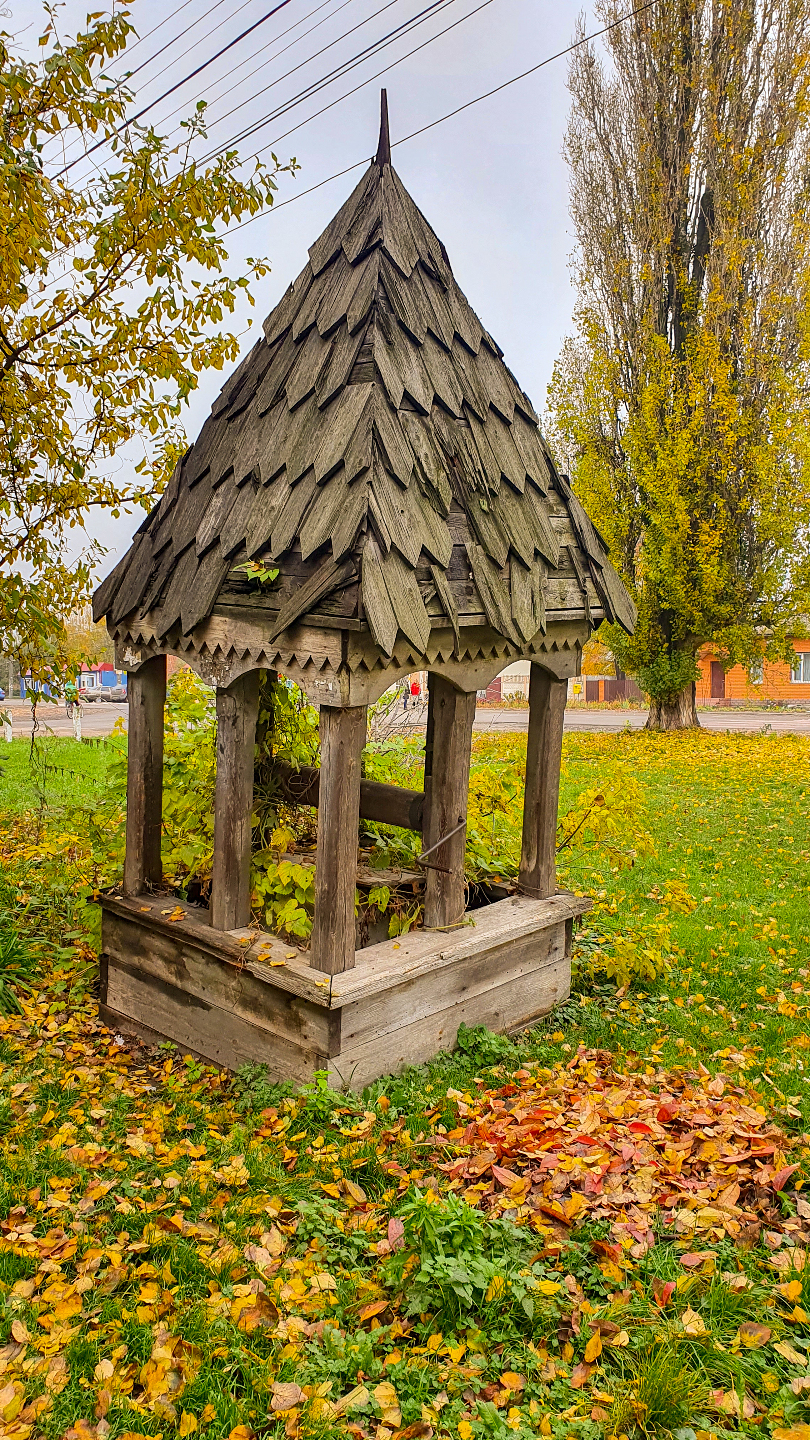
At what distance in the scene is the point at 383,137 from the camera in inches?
169

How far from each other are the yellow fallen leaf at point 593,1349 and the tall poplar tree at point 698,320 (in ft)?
54.7

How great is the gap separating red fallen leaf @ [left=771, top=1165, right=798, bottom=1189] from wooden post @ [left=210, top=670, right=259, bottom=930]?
8.12 feet

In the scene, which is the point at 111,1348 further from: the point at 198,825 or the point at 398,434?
the point at 398,434

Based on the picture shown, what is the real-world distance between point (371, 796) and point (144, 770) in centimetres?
122

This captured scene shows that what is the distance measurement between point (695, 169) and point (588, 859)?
16.4 metres

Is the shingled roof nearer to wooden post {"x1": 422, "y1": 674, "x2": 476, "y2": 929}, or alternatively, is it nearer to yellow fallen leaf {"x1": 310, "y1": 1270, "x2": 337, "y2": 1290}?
wooden post {"x1": 422, "y1": 674, "x2": 476, "y2": 929}

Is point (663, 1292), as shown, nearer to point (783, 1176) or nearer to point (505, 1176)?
point (505, 1176)

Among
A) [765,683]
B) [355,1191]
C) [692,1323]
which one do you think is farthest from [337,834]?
[765,683]

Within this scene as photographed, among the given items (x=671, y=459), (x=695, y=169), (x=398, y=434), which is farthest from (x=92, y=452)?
(x=695, y=169)

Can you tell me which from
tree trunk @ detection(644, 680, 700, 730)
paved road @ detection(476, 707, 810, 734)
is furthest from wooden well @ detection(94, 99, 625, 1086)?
paved road @ detection(476, 707, 810, 734)

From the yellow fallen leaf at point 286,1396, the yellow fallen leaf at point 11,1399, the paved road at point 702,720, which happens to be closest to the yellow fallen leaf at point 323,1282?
the yellow fallen leaf at point 286,1396

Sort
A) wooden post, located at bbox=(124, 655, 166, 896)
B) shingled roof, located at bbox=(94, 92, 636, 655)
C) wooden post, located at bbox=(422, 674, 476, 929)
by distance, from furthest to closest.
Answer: wooden post, located at bbox=(124, 655, 166, 896) → wooden post, located at bbox=(422, 674, 476, 929) → shingled roof, located at bbox=(94, 92, 636, 655)

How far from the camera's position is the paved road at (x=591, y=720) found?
23.3m

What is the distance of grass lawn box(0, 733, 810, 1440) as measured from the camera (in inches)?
97.9
